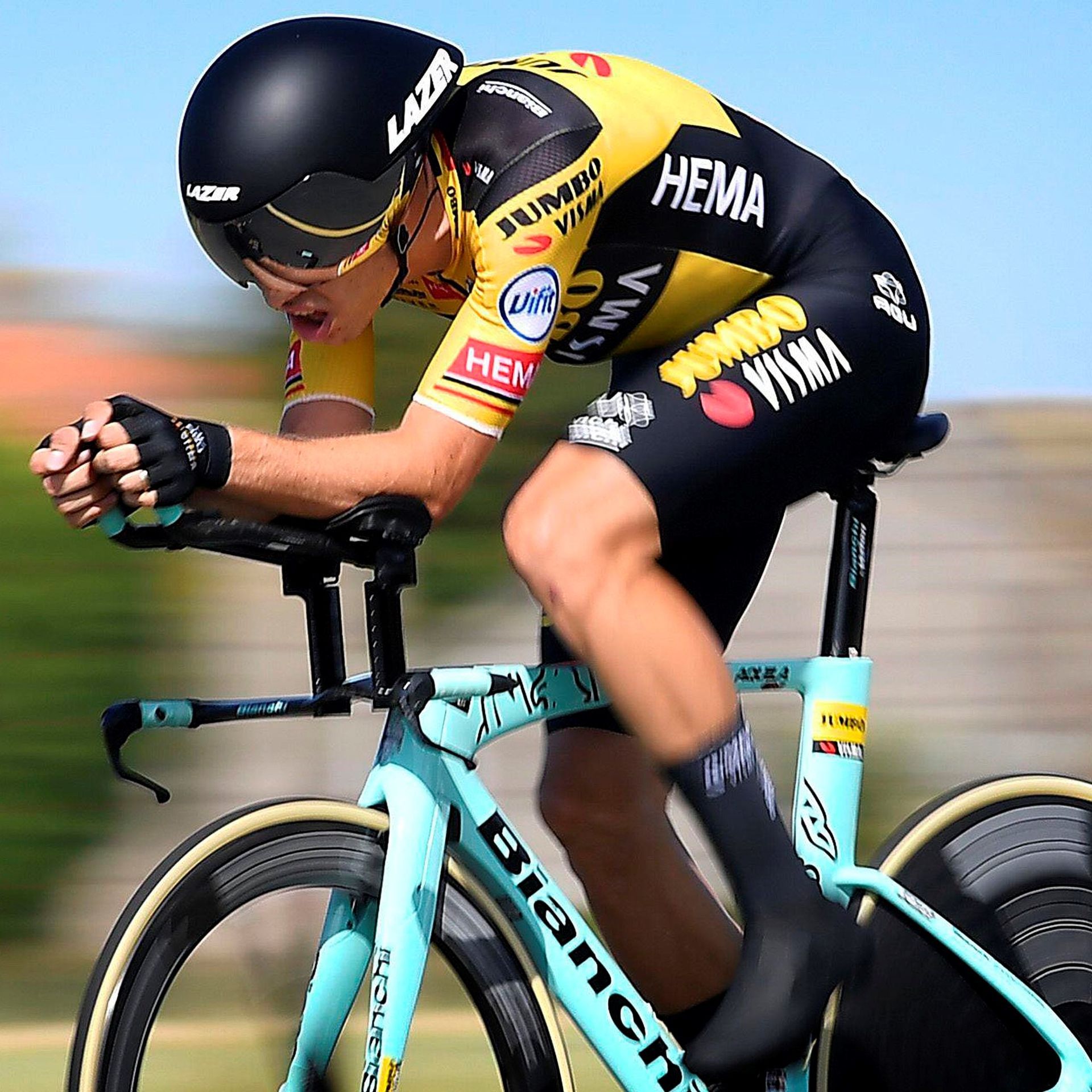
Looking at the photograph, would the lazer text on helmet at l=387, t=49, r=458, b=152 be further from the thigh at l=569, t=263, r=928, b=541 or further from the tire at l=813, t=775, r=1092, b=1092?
the tire at l=813, t=775, r=1092, b=1092

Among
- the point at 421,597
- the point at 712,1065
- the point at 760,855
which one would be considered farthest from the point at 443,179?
the point at 421,597

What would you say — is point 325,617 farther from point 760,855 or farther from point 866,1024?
point 866,1024

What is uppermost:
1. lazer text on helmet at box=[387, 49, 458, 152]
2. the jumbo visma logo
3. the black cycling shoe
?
lazer text on helmet at box=[387, 49, 458, 152]

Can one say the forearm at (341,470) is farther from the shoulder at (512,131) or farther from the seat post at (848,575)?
the seat post at (848,575)

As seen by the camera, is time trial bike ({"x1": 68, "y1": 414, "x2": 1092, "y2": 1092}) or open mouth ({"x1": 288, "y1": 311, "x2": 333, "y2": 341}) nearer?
time trial bike ({"x1": 68, "y1": 414, "x2": 1092, "y2": 1092})

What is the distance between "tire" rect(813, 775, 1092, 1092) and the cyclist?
24cm

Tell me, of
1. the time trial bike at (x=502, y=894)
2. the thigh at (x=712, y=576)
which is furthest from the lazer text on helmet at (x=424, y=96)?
the thigh at (x=712, y=576)

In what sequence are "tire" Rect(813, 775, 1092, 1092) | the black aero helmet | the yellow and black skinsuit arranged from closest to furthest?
the black aero helmet → the yellow and black skinsuit → "tire" Rect(813, 775, 1092, 1092)

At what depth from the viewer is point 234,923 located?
2471 mm

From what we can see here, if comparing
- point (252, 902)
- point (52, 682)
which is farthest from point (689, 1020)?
point (52, 682)

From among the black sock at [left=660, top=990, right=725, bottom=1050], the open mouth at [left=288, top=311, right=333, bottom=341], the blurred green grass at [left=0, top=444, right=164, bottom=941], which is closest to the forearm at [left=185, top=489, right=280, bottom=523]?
the open mouth at [left=288, top=311, right=333, bottom=341]

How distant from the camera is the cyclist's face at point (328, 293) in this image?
255cm

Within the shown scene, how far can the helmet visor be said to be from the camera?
2449 mm

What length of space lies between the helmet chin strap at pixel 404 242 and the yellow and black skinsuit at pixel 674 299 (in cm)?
4
